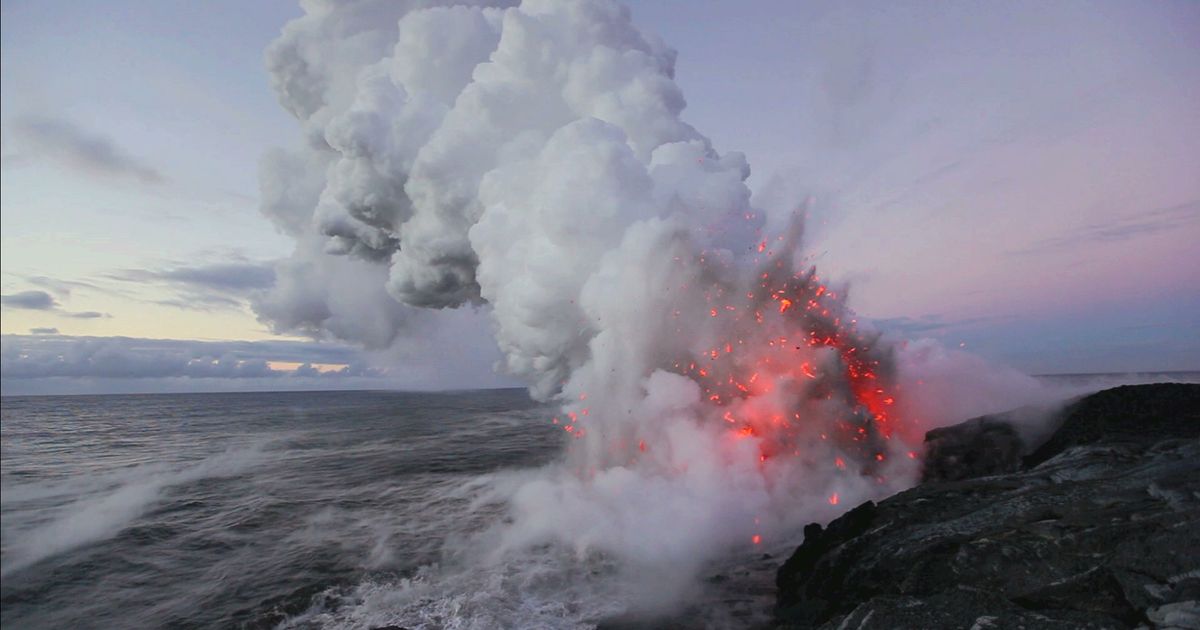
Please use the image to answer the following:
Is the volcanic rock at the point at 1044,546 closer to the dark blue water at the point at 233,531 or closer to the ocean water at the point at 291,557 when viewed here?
the ocean water at the point at 291,557

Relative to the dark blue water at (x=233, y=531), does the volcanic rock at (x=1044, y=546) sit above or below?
above

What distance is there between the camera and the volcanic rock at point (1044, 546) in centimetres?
1028

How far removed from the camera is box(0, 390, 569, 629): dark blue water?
17.6m

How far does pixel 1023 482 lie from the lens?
1628 centimetres

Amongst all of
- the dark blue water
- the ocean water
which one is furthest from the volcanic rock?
the dark blue water

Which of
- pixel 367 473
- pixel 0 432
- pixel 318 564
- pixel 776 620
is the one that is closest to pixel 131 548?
pixel 318 564

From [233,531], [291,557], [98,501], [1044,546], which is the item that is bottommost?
[98,501]

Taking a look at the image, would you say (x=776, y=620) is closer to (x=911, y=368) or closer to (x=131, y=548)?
(x=911, y=368)

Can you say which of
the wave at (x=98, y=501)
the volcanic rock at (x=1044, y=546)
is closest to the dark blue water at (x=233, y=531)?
the wave at (x=98, y=501)

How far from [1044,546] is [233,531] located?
35.8 meters

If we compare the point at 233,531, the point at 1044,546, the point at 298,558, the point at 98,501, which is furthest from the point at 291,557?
the point at 1044,546

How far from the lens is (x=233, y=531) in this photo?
28625 millimetres

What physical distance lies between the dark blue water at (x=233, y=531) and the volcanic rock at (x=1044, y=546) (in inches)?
469

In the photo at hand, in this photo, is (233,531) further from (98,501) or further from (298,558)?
(98,501)
